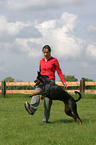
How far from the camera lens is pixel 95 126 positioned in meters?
5.84

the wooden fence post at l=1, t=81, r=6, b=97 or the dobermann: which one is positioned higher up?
the wooden fence post at l=1, t=81, r=6, b=97

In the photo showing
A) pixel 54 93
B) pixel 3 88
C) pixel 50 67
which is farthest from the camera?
pixel 3 88

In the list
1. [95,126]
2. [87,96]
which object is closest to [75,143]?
[95,126]

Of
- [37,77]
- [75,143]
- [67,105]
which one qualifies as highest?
[37,77]

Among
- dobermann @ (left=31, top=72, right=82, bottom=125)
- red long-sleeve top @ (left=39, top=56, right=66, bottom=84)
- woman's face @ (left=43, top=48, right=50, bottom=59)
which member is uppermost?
woman's face @ (left=43, top=48, right=50, bottom=59)

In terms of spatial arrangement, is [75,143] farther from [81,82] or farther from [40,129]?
[81,82]

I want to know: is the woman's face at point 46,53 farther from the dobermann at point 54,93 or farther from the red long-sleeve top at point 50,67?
the dobermann at point 54,93

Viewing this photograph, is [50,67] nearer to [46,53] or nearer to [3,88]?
[46,53]

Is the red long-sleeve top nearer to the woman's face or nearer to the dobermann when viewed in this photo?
the woman's face

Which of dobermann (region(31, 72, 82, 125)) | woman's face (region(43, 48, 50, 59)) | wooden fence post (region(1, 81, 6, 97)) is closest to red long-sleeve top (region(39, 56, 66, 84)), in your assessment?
woman's face (region(43, 48, 50, 59))

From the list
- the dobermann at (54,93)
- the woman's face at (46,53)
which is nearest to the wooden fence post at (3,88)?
the woman's face at (46,53)

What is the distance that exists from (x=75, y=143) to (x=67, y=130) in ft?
3.57

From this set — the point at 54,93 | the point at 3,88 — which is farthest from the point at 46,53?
the point at 3,88

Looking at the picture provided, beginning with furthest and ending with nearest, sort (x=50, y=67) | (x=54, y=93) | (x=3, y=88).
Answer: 1. (x=3, y=88)
2. (x=50, y=67)
3. (x=54, y=93)
